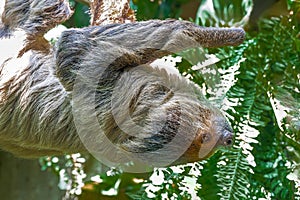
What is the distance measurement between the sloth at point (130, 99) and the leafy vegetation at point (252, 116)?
9.6 inches

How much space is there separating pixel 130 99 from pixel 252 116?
0.48 meters

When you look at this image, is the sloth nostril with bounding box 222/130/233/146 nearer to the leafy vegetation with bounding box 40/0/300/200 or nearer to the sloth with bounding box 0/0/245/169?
the sloth with bounding box 0/0/245/169

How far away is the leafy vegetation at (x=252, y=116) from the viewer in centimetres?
181

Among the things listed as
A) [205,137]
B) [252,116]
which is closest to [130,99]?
[205,137]

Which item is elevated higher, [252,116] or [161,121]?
[161,121]

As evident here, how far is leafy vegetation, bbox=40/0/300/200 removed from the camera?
181cm

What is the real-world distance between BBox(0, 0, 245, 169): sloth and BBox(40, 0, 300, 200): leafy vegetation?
0.24 meters

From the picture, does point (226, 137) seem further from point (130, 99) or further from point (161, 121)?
point (130, 99)

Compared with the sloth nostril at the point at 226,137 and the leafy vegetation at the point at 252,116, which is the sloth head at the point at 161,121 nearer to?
the sloth nostril at the point at 226,137

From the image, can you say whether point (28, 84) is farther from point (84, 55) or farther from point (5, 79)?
point (84, 55)

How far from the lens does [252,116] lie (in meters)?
1.92

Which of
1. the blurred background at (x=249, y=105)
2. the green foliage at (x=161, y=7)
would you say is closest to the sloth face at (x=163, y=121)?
the blurred background at (x=249, y=105)

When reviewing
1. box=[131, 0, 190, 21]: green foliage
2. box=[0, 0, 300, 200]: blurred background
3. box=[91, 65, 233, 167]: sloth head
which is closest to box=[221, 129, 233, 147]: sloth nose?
box=[91, 65, 233, 167]: sloth head

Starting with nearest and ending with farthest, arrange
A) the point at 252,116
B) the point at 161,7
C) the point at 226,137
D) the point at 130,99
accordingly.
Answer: the point at 226,137 → the point at 130,99 → the point at 252,116 → the point at 161,7
